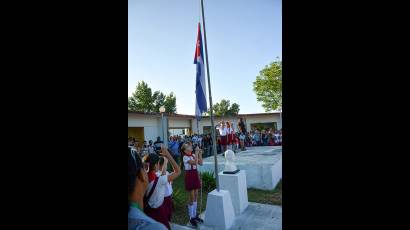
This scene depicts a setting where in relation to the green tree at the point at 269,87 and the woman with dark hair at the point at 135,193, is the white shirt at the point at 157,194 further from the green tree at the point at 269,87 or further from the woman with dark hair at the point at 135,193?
the green tree at the point at 269,87

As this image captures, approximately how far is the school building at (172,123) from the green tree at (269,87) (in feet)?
4.67

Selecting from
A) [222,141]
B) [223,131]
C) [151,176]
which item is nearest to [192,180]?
[151,176]

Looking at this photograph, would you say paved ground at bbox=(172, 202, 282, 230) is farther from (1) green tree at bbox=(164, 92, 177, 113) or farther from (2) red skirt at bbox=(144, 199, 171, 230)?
(1) green tree at bbox=(164, 92, 177, 113)

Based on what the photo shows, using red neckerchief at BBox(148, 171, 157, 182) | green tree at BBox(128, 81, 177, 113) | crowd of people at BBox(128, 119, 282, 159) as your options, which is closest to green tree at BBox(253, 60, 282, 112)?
crowd of people at BBox(128, 119, 282, 159)

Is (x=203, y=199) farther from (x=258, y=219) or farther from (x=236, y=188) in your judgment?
(x=258, y=219)

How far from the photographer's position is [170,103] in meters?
44.7

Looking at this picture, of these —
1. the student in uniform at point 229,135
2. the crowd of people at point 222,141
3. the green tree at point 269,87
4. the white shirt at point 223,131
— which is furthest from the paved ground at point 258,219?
the green tree at point 269,87

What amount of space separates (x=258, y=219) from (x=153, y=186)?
3484mm

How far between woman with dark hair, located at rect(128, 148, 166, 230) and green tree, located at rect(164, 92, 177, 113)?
42.0 meters

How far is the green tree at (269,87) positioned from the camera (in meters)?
26.2

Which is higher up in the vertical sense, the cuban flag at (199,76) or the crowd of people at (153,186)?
the cuban flag at (199,76)

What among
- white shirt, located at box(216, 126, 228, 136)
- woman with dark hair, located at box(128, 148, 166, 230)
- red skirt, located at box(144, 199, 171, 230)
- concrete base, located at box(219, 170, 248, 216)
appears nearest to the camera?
woman with dark hair, located at box(128, 148, 166, 230)

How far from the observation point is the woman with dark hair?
1715mm
